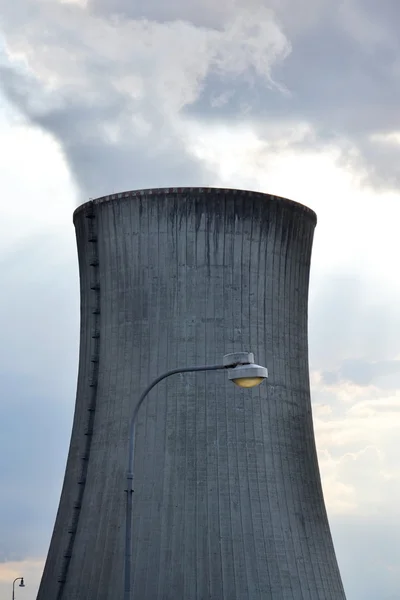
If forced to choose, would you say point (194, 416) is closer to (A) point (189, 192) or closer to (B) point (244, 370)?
(A) point (189, 192)

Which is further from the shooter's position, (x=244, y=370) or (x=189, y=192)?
(x=189, y=192)

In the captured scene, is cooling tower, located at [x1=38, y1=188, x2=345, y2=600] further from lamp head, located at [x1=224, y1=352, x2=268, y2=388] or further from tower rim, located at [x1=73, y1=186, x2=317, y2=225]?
lamp head, located at [x1=224, y1=352, x2=268, y2=388]

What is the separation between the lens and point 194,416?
24844 millimetres

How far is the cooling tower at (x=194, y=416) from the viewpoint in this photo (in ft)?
79.4

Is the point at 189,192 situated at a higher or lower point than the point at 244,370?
higher

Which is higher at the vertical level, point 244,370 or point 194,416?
point 194,416

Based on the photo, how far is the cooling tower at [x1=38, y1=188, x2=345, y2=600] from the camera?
953 inches

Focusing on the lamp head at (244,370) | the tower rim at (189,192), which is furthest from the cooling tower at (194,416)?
the lamp head at (244,370)

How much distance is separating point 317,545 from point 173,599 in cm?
388

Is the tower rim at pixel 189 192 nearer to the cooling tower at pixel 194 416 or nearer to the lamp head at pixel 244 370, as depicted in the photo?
the cooling tower at pixel 194 416

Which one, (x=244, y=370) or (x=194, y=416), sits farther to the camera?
(x=194, y=416)

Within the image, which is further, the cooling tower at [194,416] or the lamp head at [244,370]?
the cooling tower at [194,416]

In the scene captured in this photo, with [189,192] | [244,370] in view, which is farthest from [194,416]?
[244,370]

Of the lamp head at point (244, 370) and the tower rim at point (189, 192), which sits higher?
the tower rim at point (189, 192)
